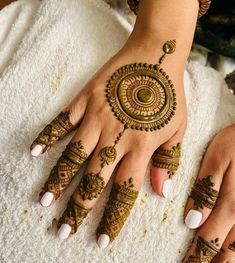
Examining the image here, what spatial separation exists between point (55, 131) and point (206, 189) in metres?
0.26

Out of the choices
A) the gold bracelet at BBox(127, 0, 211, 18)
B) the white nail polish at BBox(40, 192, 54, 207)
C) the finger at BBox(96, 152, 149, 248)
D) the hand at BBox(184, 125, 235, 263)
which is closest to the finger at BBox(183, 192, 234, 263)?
the hand at BBox(184, 125, 235, 263)

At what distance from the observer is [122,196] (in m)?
0.65

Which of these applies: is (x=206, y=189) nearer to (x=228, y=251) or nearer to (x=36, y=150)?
(x=228, y=251)

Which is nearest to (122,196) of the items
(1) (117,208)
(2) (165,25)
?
(1) (117,208)

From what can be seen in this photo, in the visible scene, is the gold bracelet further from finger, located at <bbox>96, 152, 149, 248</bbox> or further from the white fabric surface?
finger, located at <bbox>96, 152, 149, 248</bbox>

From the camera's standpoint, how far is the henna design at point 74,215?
2.05 ft

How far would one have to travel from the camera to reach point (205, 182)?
71 cm

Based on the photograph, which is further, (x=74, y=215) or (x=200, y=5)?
(x=200, y=5)

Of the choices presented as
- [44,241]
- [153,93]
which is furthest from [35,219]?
[153,93]

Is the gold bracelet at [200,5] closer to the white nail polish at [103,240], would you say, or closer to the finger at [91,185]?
the finger at [91,185]

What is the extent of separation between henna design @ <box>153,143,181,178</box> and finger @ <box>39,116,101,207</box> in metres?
0.10

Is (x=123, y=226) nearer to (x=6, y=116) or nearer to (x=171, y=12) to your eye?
(x=6, y=116)

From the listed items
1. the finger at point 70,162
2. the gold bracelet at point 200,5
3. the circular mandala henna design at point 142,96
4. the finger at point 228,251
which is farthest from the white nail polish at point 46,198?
the gold bracelet at point 200,5

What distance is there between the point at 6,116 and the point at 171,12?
1.11 feet
